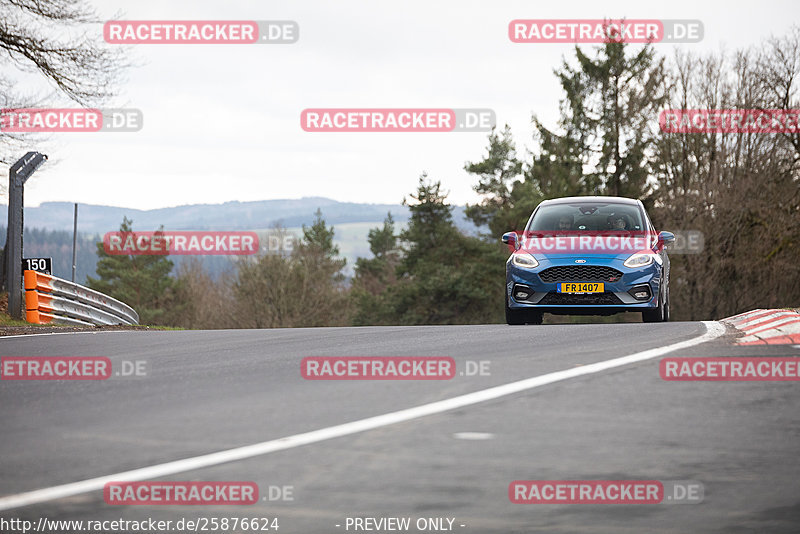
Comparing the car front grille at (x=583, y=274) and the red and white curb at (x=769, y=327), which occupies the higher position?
the car front grille at (x=583, y=274)

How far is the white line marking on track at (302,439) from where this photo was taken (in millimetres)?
4441

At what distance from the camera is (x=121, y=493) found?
14.6 feet

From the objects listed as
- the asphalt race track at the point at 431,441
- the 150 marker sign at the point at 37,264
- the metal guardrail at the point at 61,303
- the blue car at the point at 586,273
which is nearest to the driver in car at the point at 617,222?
the blue car at the point at 586,273

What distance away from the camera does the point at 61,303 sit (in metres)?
21.2

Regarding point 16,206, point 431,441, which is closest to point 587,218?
point 431,441

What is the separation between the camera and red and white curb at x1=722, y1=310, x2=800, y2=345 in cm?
952

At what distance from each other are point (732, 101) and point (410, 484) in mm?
40435

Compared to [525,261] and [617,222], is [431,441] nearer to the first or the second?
[525,261]

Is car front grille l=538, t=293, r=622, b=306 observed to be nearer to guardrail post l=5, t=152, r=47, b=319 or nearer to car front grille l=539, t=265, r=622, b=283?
car front grille l=539, t=265, r=622, b=283

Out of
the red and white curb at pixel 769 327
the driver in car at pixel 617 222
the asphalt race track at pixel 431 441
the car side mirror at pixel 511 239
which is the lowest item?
the asphalt race track at pixel 431 441

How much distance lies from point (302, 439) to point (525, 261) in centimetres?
854

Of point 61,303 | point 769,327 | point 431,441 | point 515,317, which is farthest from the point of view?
point 61,303

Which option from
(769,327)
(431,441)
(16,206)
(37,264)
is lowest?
→ (431,441)

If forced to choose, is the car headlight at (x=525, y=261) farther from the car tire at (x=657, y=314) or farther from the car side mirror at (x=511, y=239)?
the car tire at (x=657, y=314)
